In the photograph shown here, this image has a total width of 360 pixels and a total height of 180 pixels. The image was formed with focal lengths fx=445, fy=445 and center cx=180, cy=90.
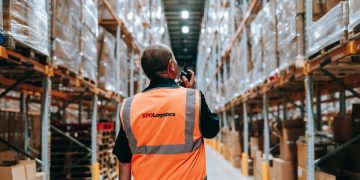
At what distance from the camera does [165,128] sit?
226 centimetres

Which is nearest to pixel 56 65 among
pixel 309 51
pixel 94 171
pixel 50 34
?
pixel 50 34

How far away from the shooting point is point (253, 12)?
938cm

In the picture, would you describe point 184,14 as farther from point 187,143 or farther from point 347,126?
point 187,143

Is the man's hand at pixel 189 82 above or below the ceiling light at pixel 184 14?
below

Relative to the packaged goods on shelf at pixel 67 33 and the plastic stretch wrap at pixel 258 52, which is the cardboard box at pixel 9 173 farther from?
the plastic stretch wrap at pixel 258 52

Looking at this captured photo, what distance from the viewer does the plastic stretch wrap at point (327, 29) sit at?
413cm

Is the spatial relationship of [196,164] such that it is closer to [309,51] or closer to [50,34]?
[309,51]

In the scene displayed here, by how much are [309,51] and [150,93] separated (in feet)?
10.6

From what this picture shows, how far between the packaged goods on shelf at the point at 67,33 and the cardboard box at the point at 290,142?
321 centimetres

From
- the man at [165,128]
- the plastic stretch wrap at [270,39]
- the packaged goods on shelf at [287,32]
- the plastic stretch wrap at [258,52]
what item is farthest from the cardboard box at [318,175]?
the man at [165,128]

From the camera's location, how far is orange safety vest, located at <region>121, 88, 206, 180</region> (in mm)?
2244

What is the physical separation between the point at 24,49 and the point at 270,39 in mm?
3902

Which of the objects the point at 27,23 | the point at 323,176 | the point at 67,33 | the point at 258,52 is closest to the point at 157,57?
the point at 27,23

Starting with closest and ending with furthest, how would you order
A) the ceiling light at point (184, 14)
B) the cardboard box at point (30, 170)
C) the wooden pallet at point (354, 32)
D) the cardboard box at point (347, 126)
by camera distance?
the wooden pallet at point (354, 32)
the cardboard box at point (30, 170)
the cardboard box at point (347, 126)
the ceiling light at point (184, 14)
